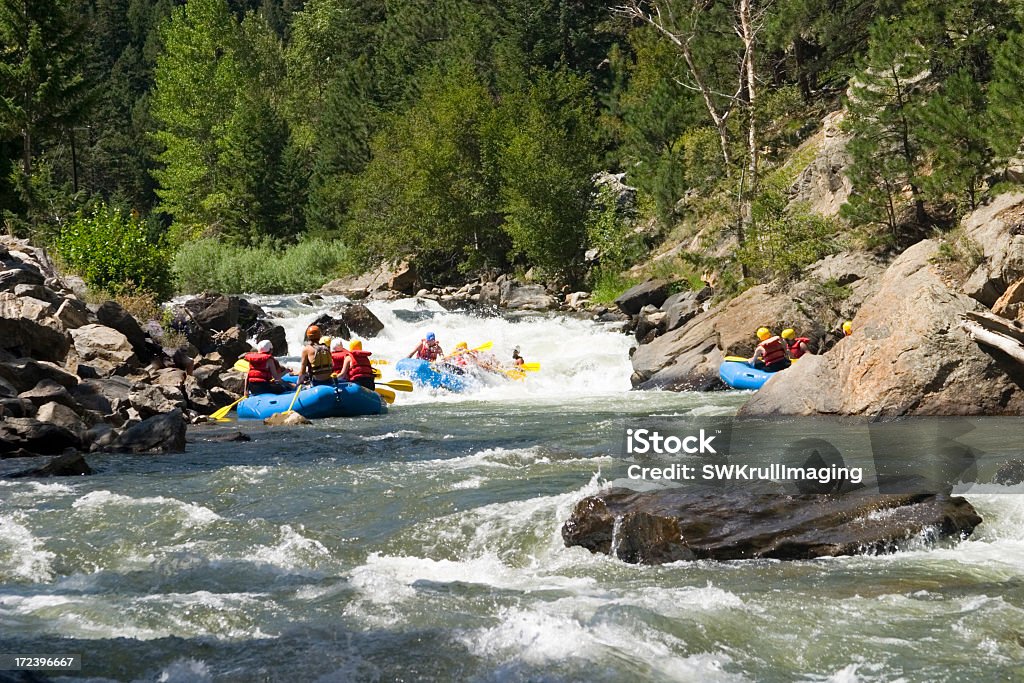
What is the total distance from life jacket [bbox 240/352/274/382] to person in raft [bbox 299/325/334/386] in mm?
536

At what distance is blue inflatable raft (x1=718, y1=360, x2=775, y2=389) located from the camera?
16391 mm

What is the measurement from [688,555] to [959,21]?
61.9 ft

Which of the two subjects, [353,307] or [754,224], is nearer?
[754,224]

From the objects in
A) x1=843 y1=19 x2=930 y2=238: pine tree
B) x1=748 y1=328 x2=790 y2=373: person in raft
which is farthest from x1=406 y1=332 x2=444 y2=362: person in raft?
x1=843 y1=19 x2=930 y2=238: pine tree

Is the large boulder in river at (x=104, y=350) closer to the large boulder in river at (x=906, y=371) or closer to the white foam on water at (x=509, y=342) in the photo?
the white foam on water at (x=509, y=342)


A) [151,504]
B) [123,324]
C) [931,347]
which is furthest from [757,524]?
[123,324]

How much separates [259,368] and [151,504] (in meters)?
7.27

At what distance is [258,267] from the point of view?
40344 millimetres

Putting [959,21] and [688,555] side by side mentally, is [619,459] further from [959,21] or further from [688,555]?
[959,21]

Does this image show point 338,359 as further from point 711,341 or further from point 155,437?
point 711,341

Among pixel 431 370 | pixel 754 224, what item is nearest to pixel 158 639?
pixel 431 370

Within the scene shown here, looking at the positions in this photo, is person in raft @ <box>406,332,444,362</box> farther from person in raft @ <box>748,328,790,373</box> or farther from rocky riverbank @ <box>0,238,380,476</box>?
person in raft @ <box>748,328,790,373</box>

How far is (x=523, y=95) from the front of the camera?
41.3m

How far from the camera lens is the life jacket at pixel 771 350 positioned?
1664 cm
